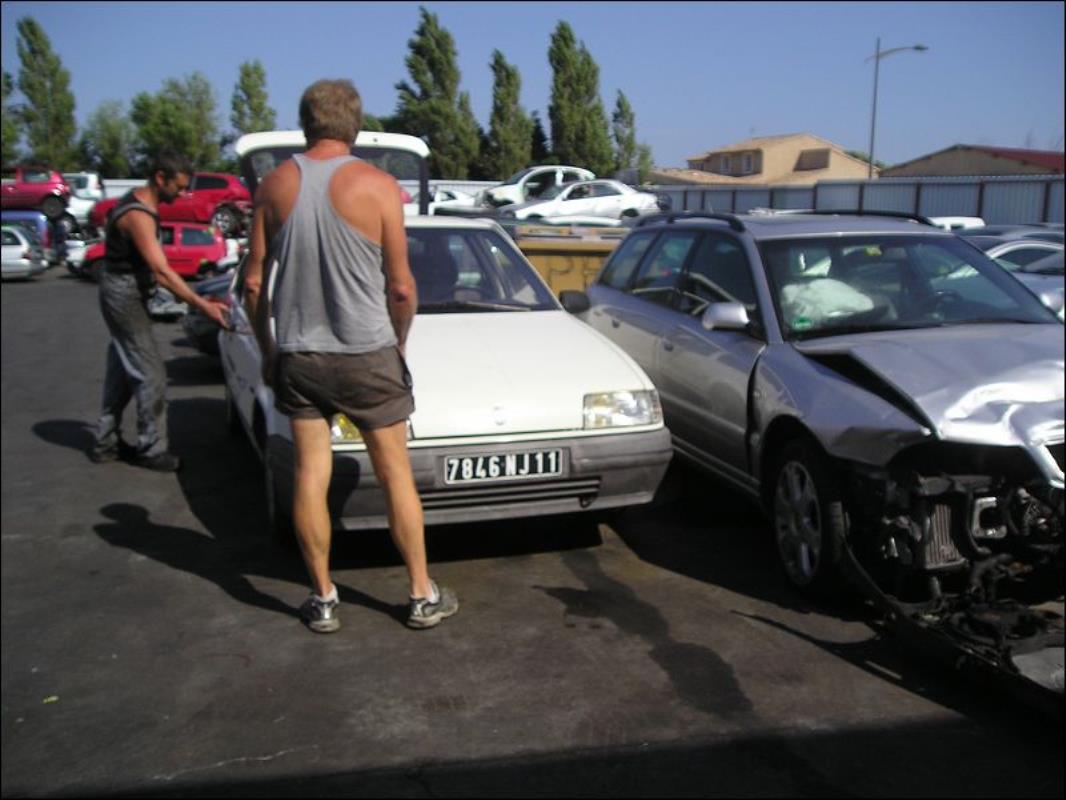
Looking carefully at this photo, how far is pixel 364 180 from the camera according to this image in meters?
3.33

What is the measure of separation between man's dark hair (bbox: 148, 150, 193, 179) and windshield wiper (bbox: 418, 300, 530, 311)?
1.59 metres

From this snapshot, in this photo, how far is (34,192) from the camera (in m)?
2.00

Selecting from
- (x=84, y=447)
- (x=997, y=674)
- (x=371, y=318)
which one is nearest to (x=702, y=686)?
(x=997, y=674)

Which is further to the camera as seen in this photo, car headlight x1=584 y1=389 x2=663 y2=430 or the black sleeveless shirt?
the black sleeveless shirt

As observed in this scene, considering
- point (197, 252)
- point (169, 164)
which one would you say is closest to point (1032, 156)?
point (169, 164)

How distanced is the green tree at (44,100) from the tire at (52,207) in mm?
387

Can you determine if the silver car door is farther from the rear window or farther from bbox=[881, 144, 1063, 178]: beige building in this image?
the rear window

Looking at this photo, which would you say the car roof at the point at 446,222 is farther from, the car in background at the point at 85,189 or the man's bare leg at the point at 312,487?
the car in background at the point at 85,189

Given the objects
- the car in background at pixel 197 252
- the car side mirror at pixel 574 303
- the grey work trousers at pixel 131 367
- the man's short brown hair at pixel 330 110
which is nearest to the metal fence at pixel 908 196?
the man's short brown hair at pixel 330 110

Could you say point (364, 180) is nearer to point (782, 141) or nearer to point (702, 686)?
point (782, 141)

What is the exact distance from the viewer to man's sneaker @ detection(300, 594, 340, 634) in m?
3.83

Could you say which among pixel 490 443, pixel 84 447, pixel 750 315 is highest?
pixel 750 315

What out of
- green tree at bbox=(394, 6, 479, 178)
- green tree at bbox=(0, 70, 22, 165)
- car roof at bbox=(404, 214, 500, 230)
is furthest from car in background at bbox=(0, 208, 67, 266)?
car roof at bbox=(404, 214, 500, 230)

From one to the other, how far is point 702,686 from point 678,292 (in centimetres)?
261
